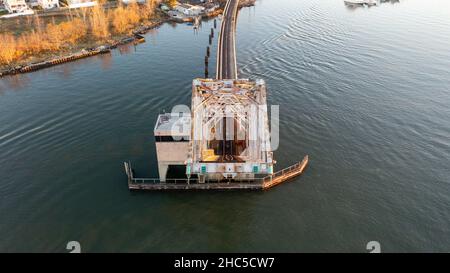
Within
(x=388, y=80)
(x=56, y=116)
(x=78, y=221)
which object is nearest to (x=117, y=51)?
(x=56, y=116)

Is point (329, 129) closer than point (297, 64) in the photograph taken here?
Yes

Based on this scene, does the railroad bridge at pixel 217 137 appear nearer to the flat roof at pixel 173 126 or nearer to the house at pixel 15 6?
the flat roof at pixel 173 126

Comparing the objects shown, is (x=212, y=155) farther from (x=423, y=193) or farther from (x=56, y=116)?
(x=56, y=116)

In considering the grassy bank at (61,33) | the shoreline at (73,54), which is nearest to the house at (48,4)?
the grassy bank at (61,33)

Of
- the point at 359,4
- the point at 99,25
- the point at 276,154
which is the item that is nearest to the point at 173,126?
the point at 276,154

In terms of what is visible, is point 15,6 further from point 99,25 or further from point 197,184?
point 197,184

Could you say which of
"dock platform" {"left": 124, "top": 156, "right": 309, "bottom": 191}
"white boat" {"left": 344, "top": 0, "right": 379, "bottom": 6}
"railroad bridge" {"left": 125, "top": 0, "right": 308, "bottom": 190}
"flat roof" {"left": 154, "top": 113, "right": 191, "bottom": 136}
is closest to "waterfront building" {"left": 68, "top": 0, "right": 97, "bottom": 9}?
"flat roof" {"left": 154, "top": 113, "right": 191, "bottom": 136}
